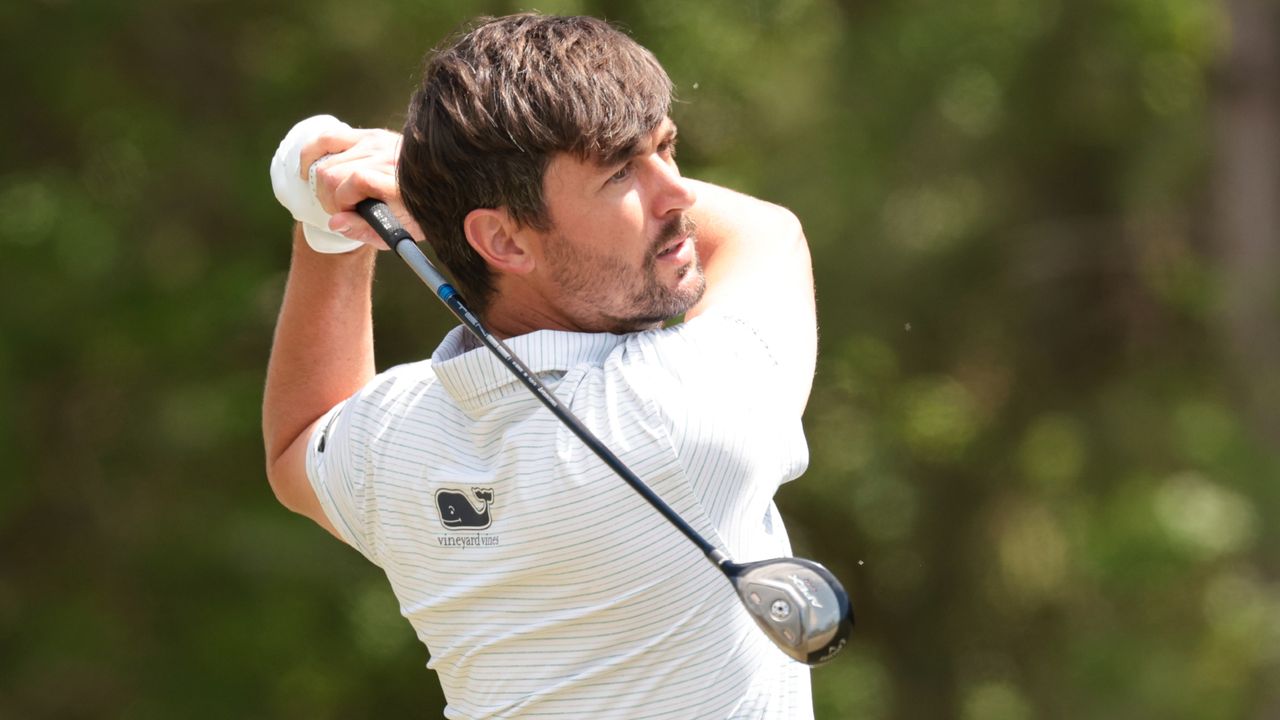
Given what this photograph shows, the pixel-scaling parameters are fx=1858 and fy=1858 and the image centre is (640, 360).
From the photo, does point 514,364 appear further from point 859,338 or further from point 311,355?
point 859,338

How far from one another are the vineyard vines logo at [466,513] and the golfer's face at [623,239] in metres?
0.26

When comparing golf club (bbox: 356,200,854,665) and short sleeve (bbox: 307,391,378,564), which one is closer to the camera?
golf club (bbox: 356,200,854,665)

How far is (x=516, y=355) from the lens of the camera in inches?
79.6

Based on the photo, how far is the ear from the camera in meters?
2.10

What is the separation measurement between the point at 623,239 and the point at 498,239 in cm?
15

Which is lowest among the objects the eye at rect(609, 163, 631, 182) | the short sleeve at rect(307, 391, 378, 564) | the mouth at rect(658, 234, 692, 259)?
the short sleeve at rect(307, 391, 378, 564)

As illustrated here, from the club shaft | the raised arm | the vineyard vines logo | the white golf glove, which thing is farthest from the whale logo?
the white golf glove

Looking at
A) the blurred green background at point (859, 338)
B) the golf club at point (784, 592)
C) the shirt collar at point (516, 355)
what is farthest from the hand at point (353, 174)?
the blurred green background at point (859, 338)

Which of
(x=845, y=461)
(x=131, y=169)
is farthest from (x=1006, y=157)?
(x=131, y=169)

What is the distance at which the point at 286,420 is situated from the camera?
2.41 metres

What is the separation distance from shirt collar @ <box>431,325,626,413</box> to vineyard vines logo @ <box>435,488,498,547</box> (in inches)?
3.8

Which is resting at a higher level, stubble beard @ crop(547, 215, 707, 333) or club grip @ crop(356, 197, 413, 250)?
club grip @ crop(356, 197, 413, 250)

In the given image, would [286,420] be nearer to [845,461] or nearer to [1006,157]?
[845,461]

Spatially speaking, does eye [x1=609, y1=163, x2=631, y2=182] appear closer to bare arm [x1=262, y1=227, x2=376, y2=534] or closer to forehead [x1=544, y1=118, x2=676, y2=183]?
forehead [x1=544, y1=118, x2=676, y2=183]
